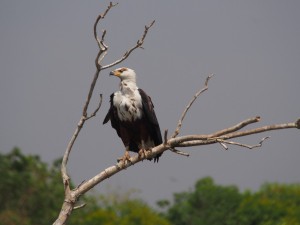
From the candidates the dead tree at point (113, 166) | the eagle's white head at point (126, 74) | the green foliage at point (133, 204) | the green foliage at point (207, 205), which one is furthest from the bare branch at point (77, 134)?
the green foliage at point (207, 205)

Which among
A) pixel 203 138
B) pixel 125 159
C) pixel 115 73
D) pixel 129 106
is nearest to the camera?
pixel 203 138

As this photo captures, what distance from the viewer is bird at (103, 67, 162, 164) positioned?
33.8ft

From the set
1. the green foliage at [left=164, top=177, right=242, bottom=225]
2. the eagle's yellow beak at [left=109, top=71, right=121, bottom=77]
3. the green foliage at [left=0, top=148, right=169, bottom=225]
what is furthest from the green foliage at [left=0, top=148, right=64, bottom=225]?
the eagle's yellow beak at [left=109, top=71, right=121, bottom=77]

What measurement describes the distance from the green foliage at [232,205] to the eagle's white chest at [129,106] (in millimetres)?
32150

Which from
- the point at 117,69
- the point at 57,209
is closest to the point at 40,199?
the point at 57,209

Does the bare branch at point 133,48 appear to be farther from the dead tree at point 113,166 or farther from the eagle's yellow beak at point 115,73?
the eagle's yellow beak at point 115,73

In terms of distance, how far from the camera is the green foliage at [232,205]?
44.1 meters

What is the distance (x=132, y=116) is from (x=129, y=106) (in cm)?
15

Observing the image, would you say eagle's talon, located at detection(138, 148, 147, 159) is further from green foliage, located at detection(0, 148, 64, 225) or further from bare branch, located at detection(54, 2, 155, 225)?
green foliage, located at detection(0, 148, 64, 225)

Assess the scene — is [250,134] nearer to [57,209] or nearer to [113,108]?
[113,108]

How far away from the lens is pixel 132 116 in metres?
10.3

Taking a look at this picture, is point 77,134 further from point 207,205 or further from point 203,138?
point 207,205

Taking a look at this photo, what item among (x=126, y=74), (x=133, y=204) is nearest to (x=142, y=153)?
(x=126, y=74)

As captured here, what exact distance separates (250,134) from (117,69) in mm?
3486
